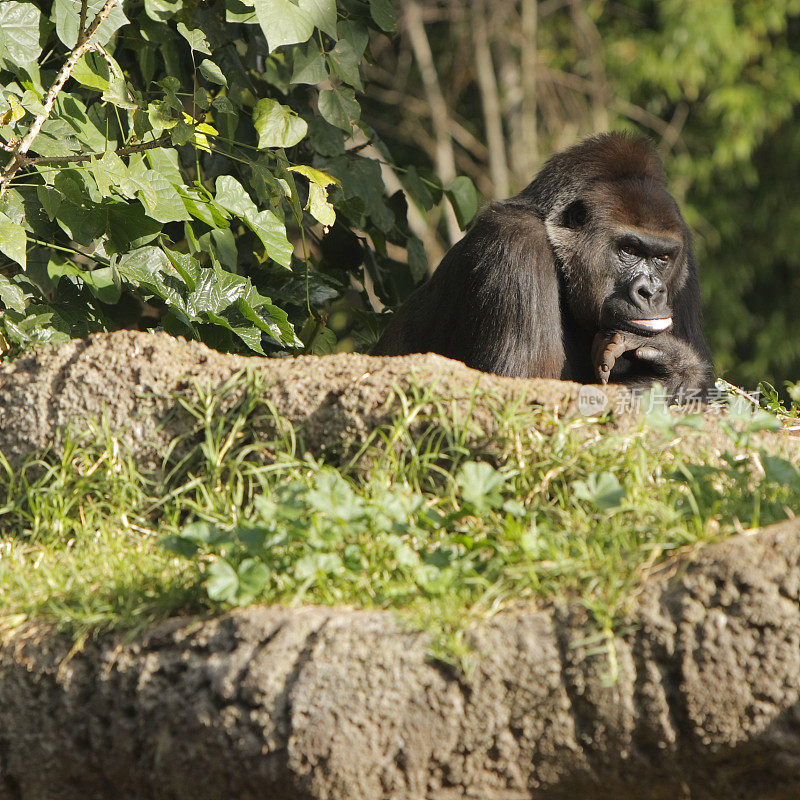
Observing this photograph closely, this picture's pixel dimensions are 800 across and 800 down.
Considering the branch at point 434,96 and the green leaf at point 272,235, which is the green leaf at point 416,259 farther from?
the branch at point 434,96

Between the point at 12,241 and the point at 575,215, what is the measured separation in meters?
2.45

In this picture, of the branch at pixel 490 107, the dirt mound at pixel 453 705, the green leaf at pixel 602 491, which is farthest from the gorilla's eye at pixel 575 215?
the branch at pixel 490 107

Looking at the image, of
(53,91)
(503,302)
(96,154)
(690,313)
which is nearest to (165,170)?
(96,154)

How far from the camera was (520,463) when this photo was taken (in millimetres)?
3248

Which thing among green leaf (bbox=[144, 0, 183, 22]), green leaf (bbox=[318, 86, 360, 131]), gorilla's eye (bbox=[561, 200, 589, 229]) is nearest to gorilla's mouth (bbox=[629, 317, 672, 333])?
gorilla's eye (bbox=[561, 200, 589, 229])

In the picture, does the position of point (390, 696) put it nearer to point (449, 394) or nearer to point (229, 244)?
point (449, 394)

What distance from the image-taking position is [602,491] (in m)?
2.94

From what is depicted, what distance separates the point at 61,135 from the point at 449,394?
204 cm

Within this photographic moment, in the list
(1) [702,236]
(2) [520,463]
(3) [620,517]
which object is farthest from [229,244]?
(1) [702,236]

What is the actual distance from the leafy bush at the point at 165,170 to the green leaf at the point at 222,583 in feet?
5.18

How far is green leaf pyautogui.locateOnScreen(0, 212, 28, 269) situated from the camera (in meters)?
3.79

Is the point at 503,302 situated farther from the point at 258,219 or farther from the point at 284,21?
the point at 284,21

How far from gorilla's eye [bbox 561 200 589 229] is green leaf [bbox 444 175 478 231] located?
21.7 inches

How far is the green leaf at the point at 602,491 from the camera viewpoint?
9.50 feet
